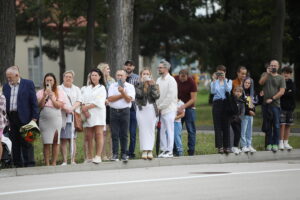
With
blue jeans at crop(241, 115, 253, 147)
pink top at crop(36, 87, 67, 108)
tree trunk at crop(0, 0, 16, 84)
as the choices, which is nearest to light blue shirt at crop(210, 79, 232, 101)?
blue jeans at crop(241, 115, 253, 147)

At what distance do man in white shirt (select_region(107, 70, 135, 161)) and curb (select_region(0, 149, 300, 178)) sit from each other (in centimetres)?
40

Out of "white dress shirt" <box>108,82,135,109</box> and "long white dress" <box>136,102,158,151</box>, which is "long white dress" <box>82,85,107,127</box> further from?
Result: "long white dress" <box>136,102,158,151</box>

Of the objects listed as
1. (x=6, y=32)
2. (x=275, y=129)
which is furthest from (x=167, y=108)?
(x=6, y=32)

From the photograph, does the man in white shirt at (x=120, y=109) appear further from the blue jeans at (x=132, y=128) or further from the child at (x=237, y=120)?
the child at (x=237, y=120)

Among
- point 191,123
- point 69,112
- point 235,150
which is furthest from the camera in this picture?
point 191,123

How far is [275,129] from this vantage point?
20359 mm

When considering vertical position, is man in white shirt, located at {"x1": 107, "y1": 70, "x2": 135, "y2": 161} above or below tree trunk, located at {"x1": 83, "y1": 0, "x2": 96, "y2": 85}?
below

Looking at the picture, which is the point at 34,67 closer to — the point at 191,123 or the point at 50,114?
the point at 191,123

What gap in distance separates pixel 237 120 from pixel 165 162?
2320 mm

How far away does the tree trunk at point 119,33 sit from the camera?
25.6 metres

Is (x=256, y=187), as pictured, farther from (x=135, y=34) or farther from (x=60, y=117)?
(x=135, y=34)

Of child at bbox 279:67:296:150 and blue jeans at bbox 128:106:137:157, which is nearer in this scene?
blue jeans at bbox 128:106:137:157

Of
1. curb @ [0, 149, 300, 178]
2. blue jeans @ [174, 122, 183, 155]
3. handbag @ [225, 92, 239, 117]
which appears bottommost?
curb @ [0, 149, 300, 178]

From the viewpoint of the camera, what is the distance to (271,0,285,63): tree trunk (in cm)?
3616
